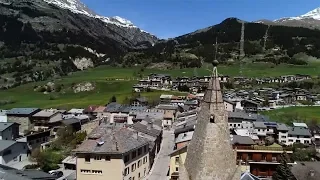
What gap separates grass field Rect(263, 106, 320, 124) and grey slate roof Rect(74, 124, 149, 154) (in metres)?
57.5

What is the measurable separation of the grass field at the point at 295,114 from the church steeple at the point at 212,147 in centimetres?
8588

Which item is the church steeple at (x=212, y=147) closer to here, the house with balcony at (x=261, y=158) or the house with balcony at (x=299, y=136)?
the house with balcony at (x=261, y=158)

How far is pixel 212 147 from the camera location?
15594 millimetres

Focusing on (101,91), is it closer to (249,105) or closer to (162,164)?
(249,105)

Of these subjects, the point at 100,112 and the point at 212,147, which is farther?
the point at 100,112

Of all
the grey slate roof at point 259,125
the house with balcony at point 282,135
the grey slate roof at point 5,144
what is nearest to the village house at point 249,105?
the grey slate roof at point 259,125

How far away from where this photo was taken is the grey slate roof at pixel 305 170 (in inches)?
1828

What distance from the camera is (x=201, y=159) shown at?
15.7 m

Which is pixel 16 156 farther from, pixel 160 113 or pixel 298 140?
pixel 298 140

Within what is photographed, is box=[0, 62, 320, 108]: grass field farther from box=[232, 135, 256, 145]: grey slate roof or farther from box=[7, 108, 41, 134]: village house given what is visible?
box=[232, 135, 256, 145]: grey slate roof

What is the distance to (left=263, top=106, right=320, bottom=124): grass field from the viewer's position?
99.7m

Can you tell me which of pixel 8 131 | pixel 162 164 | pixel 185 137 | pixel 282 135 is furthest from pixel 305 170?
pixel 8 131

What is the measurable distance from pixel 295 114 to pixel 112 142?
7191 centimetres

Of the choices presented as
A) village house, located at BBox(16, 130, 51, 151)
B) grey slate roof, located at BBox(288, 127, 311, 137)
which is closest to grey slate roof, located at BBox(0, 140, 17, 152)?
village house, located at BBox(16, 130, 51, 151)
